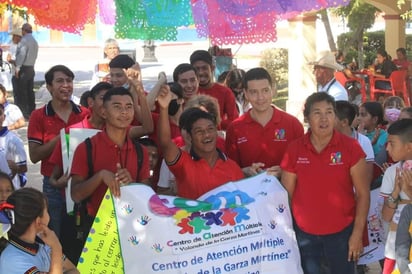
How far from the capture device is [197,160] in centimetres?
522

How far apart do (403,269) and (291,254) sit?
2.48ft

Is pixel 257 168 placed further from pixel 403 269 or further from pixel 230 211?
pixel 403 269

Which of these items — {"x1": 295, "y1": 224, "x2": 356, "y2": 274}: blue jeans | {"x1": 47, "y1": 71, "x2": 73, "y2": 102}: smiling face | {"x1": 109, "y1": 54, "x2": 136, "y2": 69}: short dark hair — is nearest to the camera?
{"x1": 295, "y1": 224, "x2": 356, "y2": 274}: blue jeans

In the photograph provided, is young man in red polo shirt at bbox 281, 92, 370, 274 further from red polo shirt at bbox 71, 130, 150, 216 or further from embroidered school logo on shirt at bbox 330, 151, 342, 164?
red polo shirt at bbox 71, 130, 150, 216

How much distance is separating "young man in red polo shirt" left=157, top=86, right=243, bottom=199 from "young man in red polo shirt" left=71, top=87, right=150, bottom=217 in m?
0.20

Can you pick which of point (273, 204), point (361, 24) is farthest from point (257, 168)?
point (361, 24)

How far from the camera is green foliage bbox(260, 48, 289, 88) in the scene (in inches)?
881

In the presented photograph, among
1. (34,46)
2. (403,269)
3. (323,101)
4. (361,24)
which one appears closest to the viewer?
(403,269)

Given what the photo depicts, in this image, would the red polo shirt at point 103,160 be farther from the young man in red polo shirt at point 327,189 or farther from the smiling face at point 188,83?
the smiling face at point 188,83

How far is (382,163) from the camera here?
240 inches

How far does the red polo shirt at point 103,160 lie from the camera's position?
498 cm

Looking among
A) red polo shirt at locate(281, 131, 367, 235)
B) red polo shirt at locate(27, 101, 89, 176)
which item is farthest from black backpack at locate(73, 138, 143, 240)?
red polo shirt at locate(281, 131, 367, 235)

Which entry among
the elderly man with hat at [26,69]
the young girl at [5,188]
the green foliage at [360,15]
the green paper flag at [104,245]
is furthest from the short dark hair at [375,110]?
the green foliage at [360,15]

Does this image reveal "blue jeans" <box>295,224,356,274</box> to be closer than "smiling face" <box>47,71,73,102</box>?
Yes
